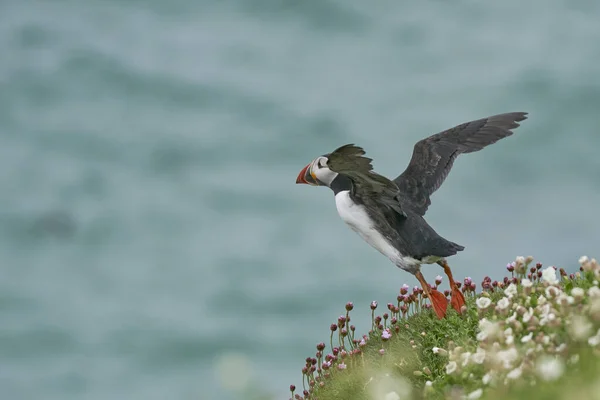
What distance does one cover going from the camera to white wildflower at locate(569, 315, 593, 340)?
6755 mm

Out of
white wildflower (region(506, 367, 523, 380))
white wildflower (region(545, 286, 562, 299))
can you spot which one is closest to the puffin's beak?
white wildflower (region(545, 286, 562, 299))

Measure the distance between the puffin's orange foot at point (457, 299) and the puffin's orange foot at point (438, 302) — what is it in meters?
0.13

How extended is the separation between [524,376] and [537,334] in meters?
0.89

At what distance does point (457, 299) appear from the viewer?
1072 centimetres

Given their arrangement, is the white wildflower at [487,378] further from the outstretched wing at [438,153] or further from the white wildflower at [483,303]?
the outstretched wing at [438,153]

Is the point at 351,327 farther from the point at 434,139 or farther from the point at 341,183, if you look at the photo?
the point at 434,139

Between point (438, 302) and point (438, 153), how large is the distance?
205 centimetres

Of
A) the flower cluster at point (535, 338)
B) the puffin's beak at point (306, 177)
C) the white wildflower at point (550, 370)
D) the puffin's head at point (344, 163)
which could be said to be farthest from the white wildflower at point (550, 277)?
the puffin's beak at point (306, 177)

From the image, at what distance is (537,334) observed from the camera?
7.57 metres

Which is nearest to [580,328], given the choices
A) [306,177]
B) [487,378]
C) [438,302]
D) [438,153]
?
[487,378]

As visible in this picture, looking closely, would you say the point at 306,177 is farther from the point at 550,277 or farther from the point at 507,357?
the point at 507,357

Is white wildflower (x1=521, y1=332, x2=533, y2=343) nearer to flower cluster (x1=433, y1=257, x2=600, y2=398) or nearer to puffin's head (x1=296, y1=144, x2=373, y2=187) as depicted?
flower cluster (x1=433, y1=257, x2=600, y2=398)

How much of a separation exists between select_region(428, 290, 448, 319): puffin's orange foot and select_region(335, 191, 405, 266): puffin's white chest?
569 mm

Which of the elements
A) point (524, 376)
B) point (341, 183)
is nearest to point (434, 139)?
point (341, 183)
